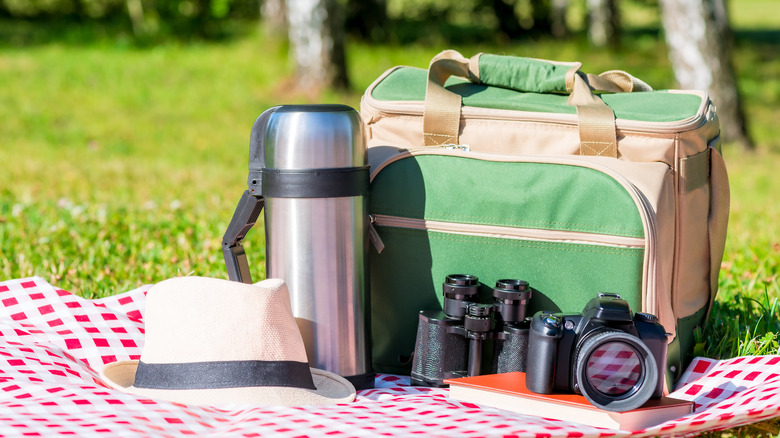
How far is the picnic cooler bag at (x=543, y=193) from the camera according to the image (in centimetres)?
222

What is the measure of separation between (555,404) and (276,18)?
875cm

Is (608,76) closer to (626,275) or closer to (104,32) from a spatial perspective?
(626,275)

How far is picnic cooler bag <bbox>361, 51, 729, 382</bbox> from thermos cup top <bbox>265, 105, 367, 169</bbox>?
254mm

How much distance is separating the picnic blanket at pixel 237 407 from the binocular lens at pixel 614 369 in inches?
4.1

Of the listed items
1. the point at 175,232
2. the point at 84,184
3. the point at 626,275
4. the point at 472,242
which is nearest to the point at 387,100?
the point at 472,242

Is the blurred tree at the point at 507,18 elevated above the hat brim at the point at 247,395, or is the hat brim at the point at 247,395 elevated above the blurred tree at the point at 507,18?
the blurred tree at the point at 507,18

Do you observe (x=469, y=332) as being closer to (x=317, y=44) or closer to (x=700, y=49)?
(x=700, y=49)

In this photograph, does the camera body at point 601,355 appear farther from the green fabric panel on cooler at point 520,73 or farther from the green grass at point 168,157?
the green fabric panel on cooler at point 520,73

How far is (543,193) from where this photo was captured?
227 cm

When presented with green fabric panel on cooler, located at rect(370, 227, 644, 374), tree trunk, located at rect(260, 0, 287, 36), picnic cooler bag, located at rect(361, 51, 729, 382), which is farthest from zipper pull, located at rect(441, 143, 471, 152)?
tree trunk, located at rect(260, 0, 287, 36)

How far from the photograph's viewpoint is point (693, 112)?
7.56ft

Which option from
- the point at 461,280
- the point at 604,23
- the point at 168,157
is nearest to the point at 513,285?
the point at 461,280

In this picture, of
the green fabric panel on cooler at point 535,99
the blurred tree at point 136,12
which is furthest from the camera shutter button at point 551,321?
the blurred tree at point 136,12

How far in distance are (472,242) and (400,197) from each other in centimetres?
25
